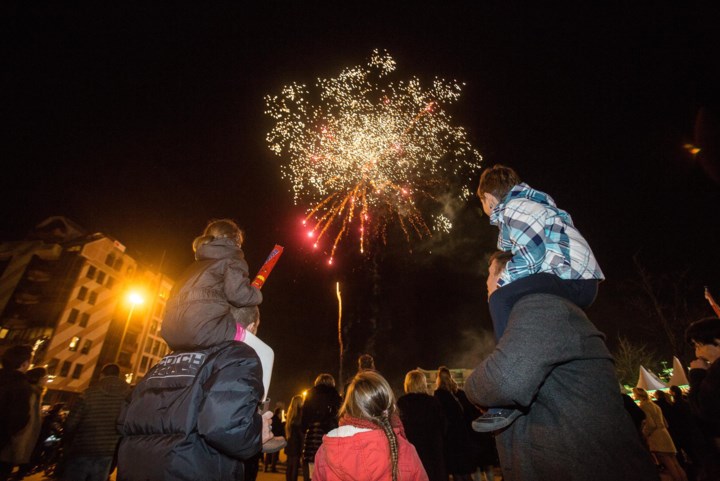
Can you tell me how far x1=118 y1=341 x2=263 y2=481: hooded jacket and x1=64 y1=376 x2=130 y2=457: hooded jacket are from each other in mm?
4422

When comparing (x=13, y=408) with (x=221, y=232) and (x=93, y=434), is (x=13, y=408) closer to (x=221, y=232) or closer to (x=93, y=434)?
(x=93, y=434)

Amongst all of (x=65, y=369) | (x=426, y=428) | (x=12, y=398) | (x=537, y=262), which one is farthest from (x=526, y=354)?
(x=65, y=369)

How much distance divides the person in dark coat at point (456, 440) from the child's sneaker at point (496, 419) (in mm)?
4810

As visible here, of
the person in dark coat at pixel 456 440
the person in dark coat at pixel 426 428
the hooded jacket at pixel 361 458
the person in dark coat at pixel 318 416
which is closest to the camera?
the hooded jacket at pixel 361 458

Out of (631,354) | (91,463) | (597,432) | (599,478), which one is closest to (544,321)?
(597,432)

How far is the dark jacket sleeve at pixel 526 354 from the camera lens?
152 centimetres

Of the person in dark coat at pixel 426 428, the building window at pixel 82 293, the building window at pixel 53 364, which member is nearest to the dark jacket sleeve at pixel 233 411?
the person in dark coat at pixel 426 428

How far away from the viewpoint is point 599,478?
1380 millimetres

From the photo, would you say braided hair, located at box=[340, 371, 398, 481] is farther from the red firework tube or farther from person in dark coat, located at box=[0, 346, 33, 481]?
person in dark coat, located at box=[0, 346, 33, 481]

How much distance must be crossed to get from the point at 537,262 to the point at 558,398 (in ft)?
2.28

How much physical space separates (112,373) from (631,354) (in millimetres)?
41893

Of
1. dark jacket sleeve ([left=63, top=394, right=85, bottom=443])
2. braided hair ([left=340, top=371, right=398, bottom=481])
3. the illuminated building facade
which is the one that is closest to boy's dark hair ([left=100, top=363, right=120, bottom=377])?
dark jacket sleeve ([left=63, top=394, right=85, bottom=443])

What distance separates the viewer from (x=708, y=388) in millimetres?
3047

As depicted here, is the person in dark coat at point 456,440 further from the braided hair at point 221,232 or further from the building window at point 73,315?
the building window at point 73,315
